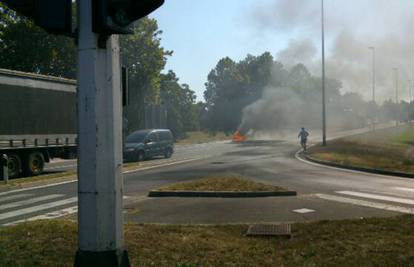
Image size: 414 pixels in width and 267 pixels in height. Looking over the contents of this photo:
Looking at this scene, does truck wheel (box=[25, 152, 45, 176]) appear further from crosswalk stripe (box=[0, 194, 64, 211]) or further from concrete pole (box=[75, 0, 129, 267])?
concrete pole (box=[75, 0, 129, 267])

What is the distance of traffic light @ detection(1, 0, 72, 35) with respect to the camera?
343 centimetres

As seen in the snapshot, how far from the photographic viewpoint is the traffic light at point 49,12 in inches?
135

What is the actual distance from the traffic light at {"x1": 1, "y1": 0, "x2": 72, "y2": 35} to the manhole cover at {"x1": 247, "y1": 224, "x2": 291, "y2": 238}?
435cm

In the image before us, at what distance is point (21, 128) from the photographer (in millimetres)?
17969

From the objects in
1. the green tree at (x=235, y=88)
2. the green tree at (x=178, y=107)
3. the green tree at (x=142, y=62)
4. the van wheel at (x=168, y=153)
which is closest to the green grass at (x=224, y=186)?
the van wheel at (x=168, y=153)

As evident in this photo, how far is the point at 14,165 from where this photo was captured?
17969 mm

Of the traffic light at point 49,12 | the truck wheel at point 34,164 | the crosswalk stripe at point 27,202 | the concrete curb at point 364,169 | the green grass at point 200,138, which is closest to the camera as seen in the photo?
the traffic light at point 49,12

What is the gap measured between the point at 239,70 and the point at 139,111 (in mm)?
54705

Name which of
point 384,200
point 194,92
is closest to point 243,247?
point 384,200

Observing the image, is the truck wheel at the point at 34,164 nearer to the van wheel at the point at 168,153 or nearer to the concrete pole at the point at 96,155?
the van wheel at the point at 168,153

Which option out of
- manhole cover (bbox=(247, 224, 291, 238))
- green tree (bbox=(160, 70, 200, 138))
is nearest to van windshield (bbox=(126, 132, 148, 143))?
manhole cover (bbox=(247, 224, 291, 238))

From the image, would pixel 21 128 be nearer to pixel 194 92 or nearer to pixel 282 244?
pixel 282 244

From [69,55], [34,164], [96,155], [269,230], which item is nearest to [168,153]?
[34,164]

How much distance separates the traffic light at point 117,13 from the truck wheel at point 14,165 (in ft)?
51.1
